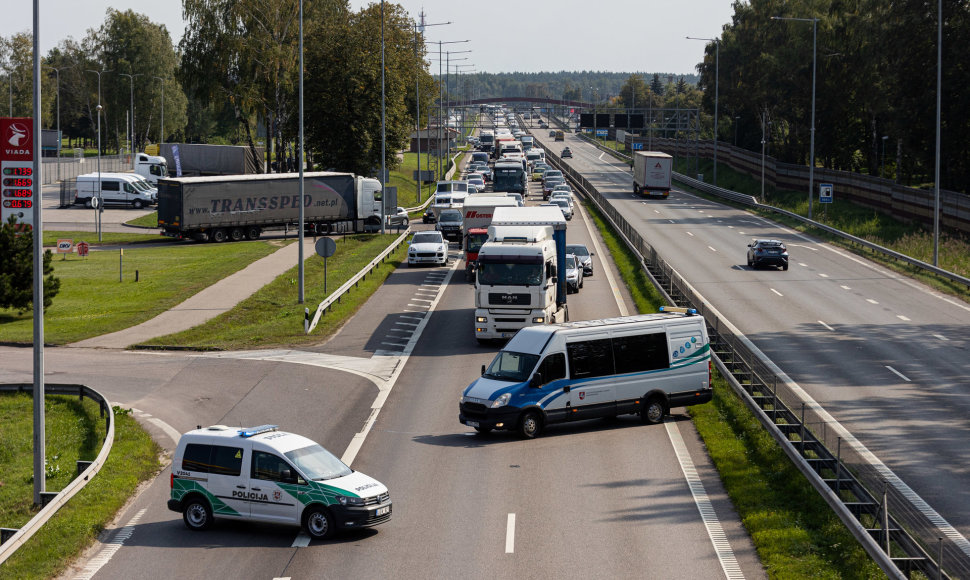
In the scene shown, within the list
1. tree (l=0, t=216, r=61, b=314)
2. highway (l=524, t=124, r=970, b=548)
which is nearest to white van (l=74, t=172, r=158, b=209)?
highway (l=524, t=124, r=970, b=548)

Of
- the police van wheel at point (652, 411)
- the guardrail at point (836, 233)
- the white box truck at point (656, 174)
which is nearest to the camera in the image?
the police van wheel at point (652, 411)

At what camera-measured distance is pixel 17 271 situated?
133 ft

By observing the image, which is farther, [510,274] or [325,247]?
[325,247]

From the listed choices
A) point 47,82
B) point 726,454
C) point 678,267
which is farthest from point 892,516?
point 47,82

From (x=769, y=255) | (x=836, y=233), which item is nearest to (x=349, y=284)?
(x=769, y=255)

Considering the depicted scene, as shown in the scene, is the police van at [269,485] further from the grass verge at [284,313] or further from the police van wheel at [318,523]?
the grass verge at [284,313]

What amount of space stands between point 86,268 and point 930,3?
5027cm

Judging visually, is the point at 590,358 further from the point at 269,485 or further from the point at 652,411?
the point at 269,485

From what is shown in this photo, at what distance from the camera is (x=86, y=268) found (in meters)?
53.5

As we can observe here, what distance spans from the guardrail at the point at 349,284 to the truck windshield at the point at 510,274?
7.23 meters

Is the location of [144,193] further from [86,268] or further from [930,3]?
[930,3]

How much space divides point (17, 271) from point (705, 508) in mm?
31296

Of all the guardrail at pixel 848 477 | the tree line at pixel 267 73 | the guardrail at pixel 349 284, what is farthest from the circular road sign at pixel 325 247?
the tree line at pixel 267 73

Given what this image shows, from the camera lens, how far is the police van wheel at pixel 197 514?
17.5 metres
